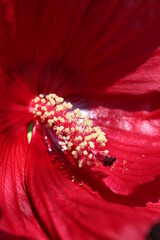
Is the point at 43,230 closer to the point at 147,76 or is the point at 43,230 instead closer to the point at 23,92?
the point at 23,92

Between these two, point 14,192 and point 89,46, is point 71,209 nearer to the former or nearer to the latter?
point 14,192

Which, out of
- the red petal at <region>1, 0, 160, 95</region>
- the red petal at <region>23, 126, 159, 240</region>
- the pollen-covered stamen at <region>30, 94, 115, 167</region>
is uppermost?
the red petal at <region>1, 0, 160, 95</region>

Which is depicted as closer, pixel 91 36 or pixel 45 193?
pixel 45 193

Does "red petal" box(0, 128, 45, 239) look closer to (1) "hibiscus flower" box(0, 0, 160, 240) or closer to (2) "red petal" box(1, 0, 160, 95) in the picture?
(1) "hibiscus flower" box(0, 0, 160, 240)


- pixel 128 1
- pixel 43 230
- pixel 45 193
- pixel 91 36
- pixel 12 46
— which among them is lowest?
pixel 43 230

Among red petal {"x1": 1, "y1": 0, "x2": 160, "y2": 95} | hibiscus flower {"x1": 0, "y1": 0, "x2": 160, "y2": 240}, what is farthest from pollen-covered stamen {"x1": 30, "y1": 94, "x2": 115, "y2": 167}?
red petal {"x1": 1, "y1": 0, "x2": 160, "y2": 95}

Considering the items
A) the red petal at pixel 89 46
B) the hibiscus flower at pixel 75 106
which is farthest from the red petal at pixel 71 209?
the red petal at pixel 89 46

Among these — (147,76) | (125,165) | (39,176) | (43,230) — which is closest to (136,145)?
(125,165)

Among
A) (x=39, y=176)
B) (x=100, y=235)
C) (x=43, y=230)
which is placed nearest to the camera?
(x=100, y=235)
